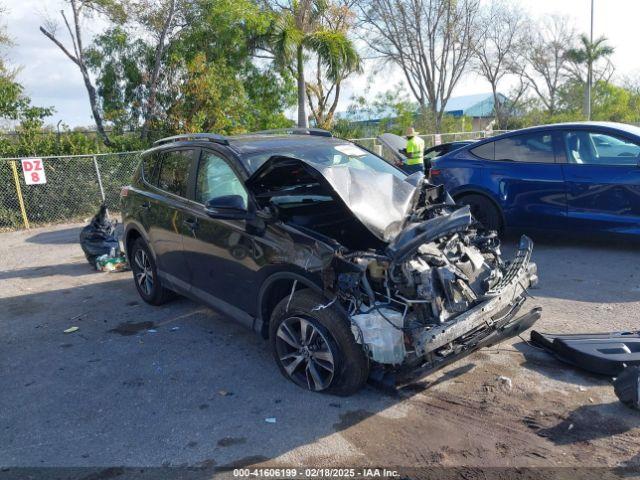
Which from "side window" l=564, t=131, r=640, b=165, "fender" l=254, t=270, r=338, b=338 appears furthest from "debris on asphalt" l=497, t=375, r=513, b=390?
"side window" l=564, t=131, r=640, b=165

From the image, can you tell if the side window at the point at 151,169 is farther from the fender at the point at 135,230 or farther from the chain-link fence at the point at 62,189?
the chain-link fence at the point at 62,189

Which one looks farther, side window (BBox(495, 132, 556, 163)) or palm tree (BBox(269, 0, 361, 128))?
palm tree (BBox(269, 0, 361, 128))

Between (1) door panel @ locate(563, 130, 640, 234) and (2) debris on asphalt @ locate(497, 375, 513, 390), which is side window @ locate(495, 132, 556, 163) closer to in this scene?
(1) door panel @ locate(563, 130, 640, 234)

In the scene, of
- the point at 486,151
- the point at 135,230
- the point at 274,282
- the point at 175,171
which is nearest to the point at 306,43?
the point at 486,151

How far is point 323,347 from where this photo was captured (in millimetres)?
3770

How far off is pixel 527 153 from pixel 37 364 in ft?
21.1

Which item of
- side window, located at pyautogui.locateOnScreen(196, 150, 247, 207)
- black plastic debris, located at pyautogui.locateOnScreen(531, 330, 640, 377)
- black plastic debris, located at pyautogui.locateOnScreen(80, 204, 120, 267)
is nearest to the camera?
black plastic debris, located at pyautogui.locateOnScreen(531, 330, 640, 377)

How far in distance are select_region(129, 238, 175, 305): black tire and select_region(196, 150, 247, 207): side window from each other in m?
1.37

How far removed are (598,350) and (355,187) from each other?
217 cm

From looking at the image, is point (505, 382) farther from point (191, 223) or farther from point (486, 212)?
point (486, 212)

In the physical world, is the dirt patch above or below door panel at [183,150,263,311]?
below

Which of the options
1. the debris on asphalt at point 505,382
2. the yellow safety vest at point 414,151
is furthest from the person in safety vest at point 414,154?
the debris on asphalt at point 505,382

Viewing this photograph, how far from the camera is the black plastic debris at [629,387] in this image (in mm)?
3387

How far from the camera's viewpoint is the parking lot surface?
325 cm
